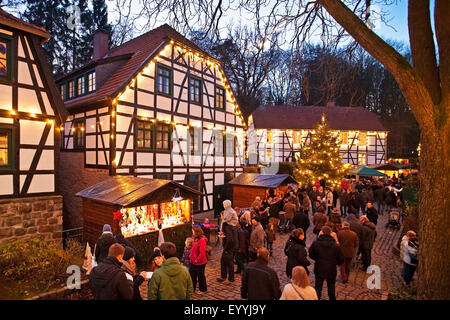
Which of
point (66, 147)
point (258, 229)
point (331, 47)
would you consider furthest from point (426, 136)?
point (66, 147)

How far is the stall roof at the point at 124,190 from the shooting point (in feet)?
24.7

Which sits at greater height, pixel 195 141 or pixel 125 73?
pixel 125 73

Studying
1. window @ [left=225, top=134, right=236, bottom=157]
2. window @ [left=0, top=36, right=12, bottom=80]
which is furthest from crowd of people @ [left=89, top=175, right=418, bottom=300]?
window @ [left=225, top=134, right=236, bottom=157]

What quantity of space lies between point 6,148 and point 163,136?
6.76 m

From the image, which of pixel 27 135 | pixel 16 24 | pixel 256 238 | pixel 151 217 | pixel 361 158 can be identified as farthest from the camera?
pixel 361 158

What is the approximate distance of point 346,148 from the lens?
32688 mm

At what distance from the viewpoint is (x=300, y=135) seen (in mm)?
32344

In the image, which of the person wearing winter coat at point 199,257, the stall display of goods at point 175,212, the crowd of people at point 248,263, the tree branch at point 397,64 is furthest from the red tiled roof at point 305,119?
the tree branch at point 397,64

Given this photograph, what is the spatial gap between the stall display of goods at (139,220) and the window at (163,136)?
5.68 meters

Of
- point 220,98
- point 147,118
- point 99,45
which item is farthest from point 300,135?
point 99,45

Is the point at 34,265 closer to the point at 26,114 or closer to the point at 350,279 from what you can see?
the point at 26,114

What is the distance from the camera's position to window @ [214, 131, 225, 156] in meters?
17.1

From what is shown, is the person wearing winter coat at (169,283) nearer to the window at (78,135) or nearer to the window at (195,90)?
the window at (78,135)
